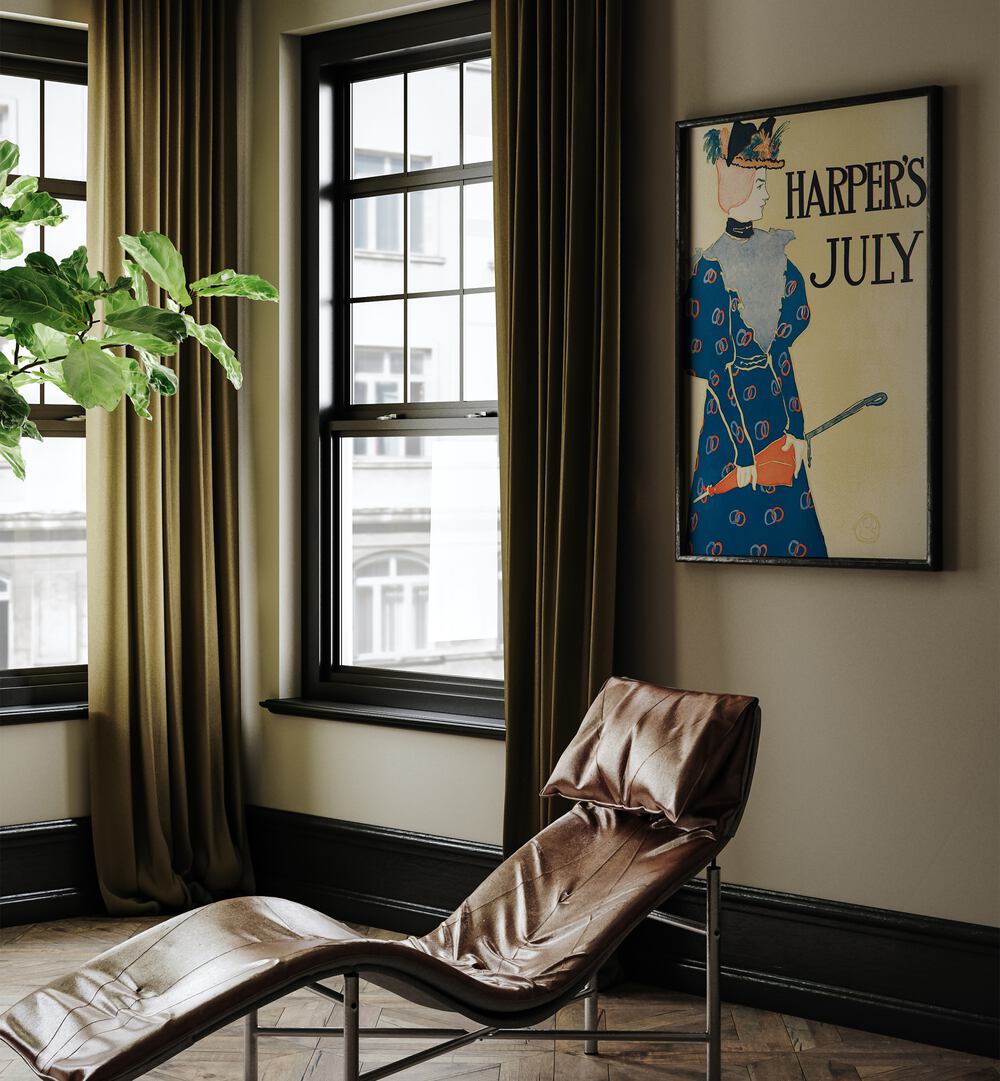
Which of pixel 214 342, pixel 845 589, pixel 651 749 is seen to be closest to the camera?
pixel 214 342

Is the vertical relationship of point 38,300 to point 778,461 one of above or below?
above

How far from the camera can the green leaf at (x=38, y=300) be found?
1.53 meters

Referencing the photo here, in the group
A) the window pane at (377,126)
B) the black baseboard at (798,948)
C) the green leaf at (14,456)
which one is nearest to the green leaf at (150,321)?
the green leaf at (14,456)

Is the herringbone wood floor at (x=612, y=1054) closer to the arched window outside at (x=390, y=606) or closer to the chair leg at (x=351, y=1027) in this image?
the chair leg at (x=351, y=1027)

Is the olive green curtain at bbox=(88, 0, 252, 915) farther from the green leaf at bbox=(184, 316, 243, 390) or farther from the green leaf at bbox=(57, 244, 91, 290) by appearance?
the green leaf at bbox=(57, 244, 91, 290)

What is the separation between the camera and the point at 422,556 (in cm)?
427

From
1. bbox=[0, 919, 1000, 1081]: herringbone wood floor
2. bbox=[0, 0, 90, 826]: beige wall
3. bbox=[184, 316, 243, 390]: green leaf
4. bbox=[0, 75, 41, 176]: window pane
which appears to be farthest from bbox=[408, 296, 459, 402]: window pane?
bbox=[184, 316, 243, 390]: green leaf

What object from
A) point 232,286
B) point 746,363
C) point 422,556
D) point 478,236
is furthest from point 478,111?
point 232,286

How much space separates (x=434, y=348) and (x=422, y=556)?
0.66 metres

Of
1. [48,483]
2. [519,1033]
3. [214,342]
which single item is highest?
[214,342]

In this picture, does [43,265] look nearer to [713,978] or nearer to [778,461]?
[713,978]

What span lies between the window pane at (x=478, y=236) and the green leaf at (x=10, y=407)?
2559 mm

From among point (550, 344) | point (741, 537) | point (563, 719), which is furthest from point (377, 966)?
point (550, 344)

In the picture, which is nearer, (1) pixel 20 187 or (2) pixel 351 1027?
(1) pixel 20 187
